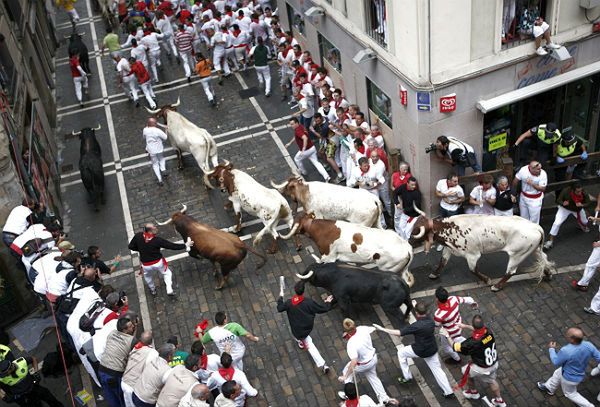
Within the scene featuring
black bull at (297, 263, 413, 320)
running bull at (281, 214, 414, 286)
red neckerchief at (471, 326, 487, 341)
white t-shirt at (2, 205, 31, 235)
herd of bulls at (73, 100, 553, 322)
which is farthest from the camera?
white t-shirt at (2, 205, 31, 235)

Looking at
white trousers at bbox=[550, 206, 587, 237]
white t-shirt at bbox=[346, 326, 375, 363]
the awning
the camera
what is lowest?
white trousers at bbox=[550, 206, 587, 237]

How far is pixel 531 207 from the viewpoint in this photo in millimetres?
13406

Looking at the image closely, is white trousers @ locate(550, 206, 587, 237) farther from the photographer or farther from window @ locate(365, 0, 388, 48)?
window @ locate(365, 0, 388, 48)

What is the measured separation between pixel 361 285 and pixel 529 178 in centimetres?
437

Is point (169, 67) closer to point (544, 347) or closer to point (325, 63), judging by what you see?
point (325, 63)

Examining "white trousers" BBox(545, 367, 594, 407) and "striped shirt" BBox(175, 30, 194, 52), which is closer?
"white trousers" BBox(545, 367, 594, 407)

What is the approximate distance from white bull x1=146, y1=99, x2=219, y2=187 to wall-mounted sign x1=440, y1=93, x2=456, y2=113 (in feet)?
20.4

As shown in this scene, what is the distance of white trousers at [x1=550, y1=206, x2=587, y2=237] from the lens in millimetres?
13180

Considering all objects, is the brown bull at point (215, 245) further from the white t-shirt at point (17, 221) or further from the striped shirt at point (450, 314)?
the striped shirt at point (450, 314)

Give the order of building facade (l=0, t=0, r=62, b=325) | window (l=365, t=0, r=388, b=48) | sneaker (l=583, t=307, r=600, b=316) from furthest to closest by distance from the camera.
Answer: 1. window (l=365, t=0, r=388, b=48)
2. building facade (l=0, t=0, r=62, b=325)
3. sneaker (l=583, t=307, r=600, b=316)

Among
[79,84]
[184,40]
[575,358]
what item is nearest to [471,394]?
[575,358]

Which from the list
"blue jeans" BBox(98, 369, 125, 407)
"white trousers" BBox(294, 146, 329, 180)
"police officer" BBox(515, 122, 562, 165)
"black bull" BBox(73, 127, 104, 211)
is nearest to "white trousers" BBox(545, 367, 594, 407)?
"police officer" BBox(515, 122, 562, 165)

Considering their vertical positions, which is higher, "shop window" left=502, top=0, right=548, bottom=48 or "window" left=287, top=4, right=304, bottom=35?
"shop window" left=502, top=0, right=548, bottom=48

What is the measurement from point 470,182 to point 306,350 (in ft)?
17.6
